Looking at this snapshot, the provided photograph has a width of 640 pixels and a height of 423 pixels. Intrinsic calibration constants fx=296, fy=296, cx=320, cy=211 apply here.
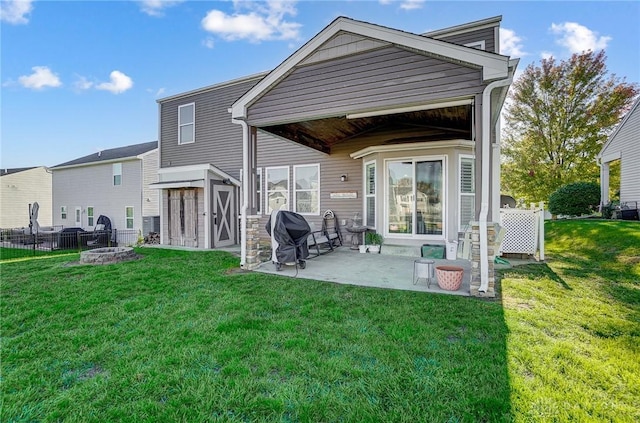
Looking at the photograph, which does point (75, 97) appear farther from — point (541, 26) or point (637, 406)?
point (541, 26)

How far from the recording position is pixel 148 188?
14.9 metres

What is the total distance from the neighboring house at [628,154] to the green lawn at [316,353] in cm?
1102

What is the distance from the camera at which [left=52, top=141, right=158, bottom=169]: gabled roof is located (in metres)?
15.9

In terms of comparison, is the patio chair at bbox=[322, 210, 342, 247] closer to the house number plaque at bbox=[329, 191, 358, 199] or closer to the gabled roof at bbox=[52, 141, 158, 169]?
the house number plaque at bbox=[329, 191, 358, 199]

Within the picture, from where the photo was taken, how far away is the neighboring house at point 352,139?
482 centimetres

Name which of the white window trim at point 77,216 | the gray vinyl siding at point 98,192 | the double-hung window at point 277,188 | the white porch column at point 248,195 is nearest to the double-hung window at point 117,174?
the gray vinyl siding at point 98,192

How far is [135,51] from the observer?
1308 cm

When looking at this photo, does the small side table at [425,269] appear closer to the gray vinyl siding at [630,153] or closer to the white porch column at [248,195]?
the white porch column at [248,195]

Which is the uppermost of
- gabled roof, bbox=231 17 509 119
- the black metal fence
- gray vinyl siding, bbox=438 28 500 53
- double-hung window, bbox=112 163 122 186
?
gray vinyl siding, bbox=438 28 500 53

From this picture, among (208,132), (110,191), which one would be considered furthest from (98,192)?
(208,132)

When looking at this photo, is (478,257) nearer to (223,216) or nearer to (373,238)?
(373,238)

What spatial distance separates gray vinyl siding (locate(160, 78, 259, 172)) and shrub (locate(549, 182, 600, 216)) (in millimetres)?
15804

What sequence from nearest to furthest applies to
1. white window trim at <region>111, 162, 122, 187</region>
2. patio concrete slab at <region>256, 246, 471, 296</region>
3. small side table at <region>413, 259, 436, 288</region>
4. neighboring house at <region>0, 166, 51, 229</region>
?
small side table at <region>413, 259, 436, 288</region> → patio concrete slab at <region>256, 246, 471, 296</region> → white window trim at <region>111, 162, 122, 187</region> → neighboring house at <region>0, 166, 51, 229</region>

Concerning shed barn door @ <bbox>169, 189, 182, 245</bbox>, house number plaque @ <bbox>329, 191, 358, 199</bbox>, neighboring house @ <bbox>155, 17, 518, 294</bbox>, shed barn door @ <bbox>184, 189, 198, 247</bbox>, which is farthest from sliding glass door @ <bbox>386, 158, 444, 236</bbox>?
shed barn door @ <bbox>169, 189, 182, 245</bbox>
